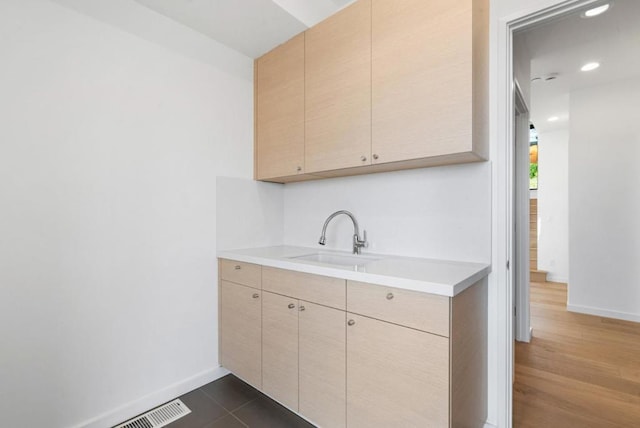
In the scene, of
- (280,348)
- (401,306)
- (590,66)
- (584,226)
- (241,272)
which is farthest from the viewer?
(584,226)

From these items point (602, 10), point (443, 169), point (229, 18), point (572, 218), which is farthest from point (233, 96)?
point (572, 218)

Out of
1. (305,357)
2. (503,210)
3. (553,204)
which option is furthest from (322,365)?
(553,204)

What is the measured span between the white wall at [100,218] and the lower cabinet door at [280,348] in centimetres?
53

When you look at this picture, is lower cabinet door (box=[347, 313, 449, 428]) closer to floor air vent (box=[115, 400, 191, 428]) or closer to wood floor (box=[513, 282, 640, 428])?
wood floor (box=[513, 282, 640, 428])

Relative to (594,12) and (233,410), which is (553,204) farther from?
(233,410)

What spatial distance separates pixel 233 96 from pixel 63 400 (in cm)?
199

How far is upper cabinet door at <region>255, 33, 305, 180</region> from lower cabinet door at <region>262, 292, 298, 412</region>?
2.82 ft

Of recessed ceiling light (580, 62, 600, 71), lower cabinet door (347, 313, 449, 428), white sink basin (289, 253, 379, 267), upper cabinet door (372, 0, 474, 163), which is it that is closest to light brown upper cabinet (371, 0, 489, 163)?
upper cabinet door (372, 0, 474, 163)

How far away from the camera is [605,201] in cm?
312

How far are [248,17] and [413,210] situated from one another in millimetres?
1525

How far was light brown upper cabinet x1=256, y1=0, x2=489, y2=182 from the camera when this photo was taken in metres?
1.31

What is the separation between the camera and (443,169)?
1.67m

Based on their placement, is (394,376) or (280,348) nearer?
(394,376)

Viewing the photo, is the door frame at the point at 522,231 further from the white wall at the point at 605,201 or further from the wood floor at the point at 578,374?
the white wall at the point at 605,201
